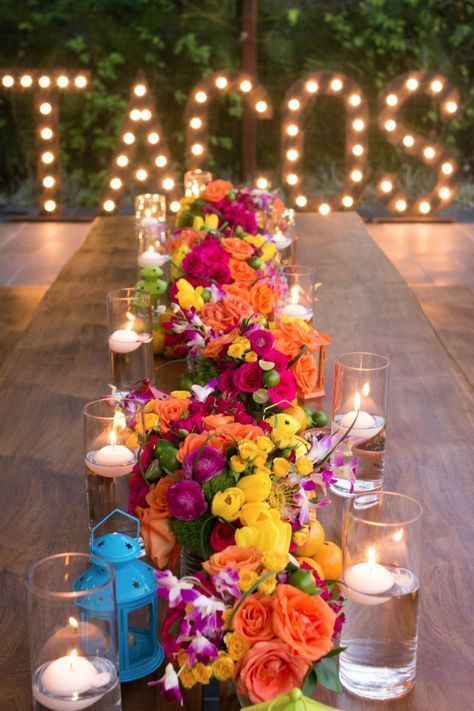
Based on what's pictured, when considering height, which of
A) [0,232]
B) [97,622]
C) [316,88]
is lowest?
[0,232]

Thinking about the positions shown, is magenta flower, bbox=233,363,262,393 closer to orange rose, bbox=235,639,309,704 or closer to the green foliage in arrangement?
orange rose, bbox=235,639,309,704

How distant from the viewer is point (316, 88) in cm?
616

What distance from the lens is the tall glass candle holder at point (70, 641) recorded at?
96cm

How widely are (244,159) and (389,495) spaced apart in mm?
5596

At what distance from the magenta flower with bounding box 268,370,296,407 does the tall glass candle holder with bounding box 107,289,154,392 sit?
19.1 inches

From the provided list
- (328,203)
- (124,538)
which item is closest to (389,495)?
(124,538)

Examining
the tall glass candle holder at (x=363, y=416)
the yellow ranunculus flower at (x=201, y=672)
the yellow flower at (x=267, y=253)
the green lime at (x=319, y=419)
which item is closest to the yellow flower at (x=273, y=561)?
the yellow ranunculus flower at (x=201, y=672)

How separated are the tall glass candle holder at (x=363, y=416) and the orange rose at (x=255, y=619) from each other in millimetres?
623

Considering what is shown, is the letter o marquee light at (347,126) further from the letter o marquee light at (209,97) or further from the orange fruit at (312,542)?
the orange fruit at (312,542)


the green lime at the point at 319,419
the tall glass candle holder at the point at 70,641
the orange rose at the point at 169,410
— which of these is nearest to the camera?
the tall glass candle holder at the point at 70,641

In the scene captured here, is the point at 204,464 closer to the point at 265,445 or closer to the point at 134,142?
the point at 265,445

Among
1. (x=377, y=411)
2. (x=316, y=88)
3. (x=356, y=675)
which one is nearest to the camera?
(x=356, y=675)

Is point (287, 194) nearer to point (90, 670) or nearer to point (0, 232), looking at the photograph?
point (0, 232)

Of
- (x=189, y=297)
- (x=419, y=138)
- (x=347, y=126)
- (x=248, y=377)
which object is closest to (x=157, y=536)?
(x=248, y=377)
